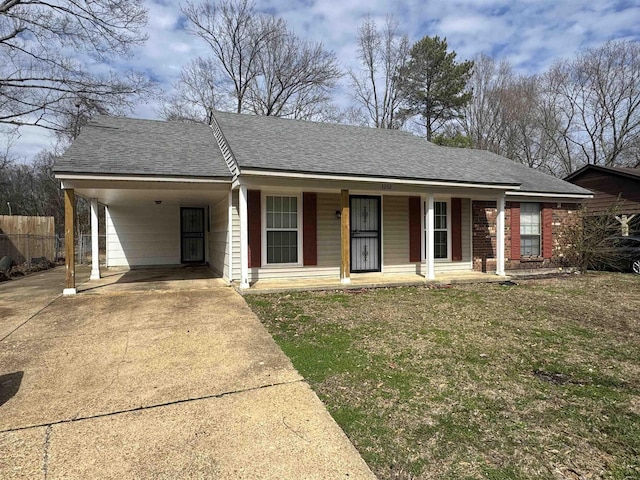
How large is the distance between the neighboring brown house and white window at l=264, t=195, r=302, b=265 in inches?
468

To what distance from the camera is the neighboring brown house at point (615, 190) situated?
14453mm

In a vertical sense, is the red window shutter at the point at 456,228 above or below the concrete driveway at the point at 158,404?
above

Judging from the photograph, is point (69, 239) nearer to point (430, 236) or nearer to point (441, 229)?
point (430, 236)

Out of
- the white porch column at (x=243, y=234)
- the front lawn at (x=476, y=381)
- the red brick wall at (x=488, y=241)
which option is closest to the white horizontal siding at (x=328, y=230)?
the white porch column at (x=243, y=234)

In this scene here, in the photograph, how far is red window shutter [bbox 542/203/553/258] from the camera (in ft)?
36.5

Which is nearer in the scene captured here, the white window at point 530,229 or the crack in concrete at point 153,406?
the crack in concrete at point 153,406

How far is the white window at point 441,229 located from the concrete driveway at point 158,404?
20.9ft

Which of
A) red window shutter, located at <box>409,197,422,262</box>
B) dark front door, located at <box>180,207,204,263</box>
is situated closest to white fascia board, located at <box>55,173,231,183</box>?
red window shutter, located at <box>409,197,422,262</box>

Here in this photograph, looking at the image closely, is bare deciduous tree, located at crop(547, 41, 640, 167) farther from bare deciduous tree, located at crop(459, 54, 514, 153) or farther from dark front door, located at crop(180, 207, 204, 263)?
dark front door, located at crop(180, 207, 204, 263)

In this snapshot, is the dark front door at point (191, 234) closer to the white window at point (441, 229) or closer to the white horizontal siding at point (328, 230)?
the white horizontal siding at point (328, 230)

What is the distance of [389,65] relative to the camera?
2461 centimetres

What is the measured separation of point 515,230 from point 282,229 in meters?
6.89

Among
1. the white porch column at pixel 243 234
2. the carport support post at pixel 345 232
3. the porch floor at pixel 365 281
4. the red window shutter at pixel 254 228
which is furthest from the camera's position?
the red window shutter at pixel 254 228

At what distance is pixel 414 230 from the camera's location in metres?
9.89
